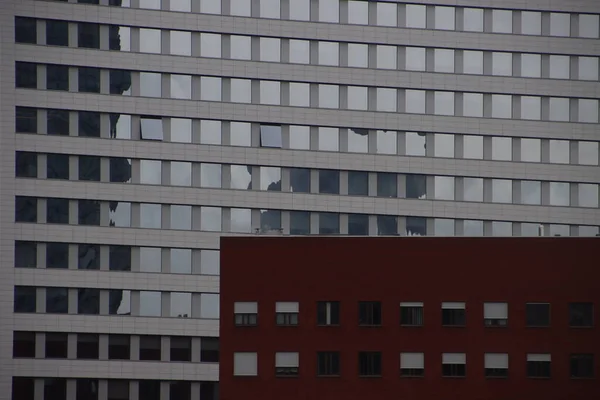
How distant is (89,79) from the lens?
71.5 meters

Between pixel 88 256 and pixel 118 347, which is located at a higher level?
pixel 88 256

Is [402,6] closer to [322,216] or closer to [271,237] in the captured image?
[322,216]

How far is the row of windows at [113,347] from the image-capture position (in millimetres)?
70375

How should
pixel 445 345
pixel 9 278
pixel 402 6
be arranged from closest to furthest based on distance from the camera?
pixel 445 345 → pixel 9 278 → pixel 402 6

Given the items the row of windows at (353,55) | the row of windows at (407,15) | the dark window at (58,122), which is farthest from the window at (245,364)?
the row of windows at (407,15)

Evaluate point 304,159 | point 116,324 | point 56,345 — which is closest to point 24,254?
point 56,345

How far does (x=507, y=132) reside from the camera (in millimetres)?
76688

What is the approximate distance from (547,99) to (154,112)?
27381mm

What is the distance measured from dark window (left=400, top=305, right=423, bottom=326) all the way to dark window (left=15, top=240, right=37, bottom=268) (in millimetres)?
27877

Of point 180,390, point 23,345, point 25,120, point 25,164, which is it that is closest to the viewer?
point 23,345

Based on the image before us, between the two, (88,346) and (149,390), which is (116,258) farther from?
(149,390)

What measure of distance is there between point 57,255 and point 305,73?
792 inches

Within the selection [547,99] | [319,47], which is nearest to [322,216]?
[319,47]

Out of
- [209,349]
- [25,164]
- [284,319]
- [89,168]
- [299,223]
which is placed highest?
[25,164]
